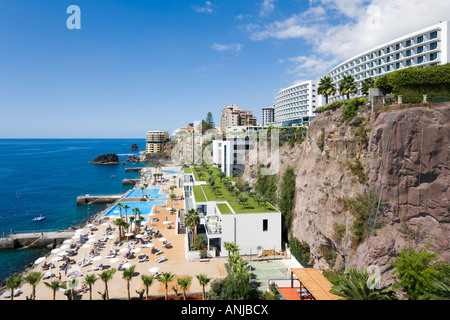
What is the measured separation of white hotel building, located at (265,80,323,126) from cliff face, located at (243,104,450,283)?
58.4 meters

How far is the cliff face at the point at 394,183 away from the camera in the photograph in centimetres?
1653

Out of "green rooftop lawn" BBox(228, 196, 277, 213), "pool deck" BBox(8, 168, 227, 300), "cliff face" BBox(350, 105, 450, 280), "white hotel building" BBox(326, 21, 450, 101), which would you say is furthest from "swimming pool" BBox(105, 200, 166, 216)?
"white hotel building" BBox(326, 21, 450, 101)

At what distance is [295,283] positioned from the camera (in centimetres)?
2133

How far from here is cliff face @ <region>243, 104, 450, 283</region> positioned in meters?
16.5

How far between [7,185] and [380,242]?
344 feet

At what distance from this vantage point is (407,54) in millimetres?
47156

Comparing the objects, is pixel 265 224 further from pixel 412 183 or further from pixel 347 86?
pixel 347 86

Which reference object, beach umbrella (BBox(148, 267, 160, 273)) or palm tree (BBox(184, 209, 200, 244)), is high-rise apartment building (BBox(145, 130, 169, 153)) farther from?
beach umbrella (BBox(148, 267, 160, 273))

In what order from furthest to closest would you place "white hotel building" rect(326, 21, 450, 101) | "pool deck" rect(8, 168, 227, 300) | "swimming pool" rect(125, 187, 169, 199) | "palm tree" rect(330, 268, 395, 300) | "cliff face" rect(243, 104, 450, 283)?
1. "swimming pool" rect(125, 187, 169, 199)
2. "white hotel building" rect(326, 21, 450, 101)
3. "pool deck" rect(8, 168, 227, 300)
4. "cliff face" rect(243, 104, 450, 283)
5. "palm tree" rect(330, 268, 395, 300)

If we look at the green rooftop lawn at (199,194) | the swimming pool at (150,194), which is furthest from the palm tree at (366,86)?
the swimming pool at (150,194)

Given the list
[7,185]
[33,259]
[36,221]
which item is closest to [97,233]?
[33,259]

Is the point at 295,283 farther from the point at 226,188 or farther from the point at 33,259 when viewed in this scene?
the point at 33,259

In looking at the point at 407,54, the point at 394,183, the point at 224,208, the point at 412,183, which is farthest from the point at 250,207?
the point at 407,54

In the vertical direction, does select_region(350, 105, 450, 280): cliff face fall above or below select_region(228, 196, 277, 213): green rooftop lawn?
above
